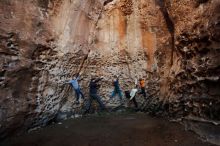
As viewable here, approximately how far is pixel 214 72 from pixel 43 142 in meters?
5.43

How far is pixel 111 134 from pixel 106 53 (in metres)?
4.57

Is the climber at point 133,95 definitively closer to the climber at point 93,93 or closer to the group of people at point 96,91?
the group of people at point 96,91

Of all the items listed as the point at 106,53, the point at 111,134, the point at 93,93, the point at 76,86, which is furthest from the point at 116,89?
the point at 111,134

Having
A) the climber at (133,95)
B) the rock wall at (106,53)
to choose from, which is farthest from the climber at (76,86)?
the climber at (133,95)

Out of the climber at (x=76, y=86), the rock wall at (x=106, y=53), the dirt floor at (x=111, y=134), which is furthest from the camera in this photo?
the climber at (x=76, y=86)

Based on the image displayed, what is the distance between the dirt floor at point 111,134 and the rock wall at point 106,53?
65cm

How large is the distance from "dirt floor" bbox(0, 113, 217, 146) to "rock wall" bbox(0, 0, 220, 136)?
0.65m

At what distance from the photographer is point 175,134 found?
7324mm

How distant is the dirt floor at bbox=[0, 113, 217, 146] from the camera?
22.0ft

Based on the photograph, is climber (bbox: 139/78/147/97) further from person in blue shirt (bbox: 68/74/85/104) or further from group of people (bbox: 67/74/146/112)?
person in blue shirt (bbox: 68/74/85/104)

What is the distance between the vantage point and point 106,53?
11.2 metres

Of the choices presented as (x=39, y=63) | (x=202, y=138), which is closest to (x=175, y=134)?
(x=202, y=138)

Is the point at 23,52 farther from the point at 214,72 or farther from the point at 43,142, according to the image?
the point at 214,72

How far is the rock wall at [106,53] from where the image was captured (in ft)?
25.2
